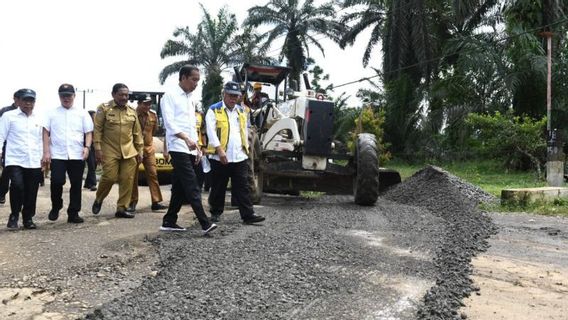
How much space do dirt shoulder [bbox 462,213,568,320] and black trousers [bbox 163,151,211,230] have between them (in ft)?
8.75

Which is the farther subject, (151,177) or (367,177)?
(367,177)

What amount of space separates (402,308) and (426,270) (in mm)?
979

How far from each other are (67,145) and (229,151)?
6.49 ft

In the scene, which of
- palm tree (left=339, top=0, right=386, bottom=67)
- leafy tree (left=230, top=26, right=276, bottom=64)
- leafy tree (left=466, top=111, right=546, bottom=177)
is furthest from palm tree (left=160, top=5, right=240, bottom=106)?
leafy tree (left=466, top=111, right=546, bottom=177)

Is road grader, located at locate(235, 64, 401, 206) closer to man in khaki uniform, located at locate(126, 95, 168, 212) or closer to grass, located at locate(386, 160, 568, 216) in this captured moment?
man in khaki uniform, located at locate(126, 95, 168, 212)

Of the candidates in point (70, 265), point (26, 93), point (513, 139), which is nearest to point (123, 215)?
point (26, 93)

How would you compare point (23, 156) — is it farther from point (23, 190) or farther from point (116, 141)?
point (116, 141)

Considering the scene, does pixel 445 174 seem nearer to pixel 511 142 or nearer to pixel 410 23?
pixel 511 142

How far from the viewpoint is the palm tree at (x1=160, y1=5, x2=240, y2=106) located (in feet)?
149

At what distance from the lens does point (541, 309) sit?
12.5 ft

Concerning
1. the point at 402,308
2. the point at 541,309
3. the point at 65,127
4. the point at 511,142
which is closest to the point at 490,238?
the point at 541,309

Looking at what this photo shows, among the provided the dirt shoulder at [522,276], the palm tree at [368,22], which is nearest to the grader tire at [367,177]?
the dirt shoulder at [522,276]

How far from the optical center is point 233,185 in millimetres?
6883

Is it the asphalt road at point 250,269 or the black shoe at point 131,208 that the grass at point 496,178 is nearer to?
the asphalt road at point 250,269
